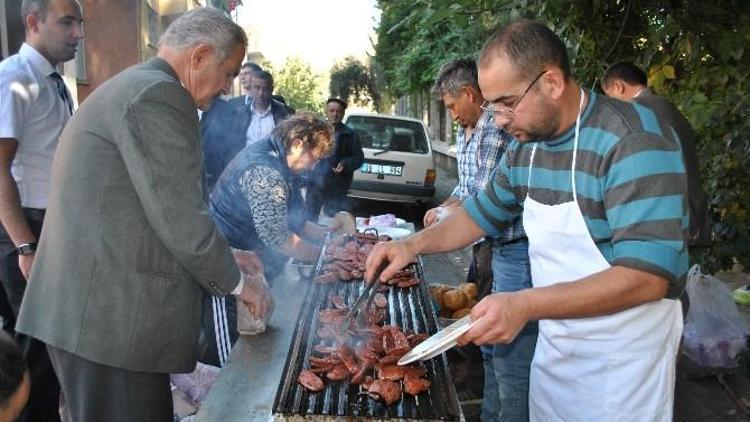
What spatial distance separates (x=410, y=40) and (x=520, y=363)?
17460 millimetres

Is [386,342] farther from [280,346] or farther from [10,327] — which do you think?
[10,327]

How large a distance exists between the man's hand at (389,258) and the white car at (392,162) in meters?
8.83

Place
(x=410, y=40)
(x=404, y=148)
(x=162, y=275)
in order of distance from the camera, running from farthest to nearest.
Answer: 1. (x=410, y=40)
2. (x=404, y=148)
3. (x=162, y=275)

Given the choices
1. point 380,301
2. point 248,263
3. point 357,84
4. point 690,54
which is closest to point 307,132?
point 248,263

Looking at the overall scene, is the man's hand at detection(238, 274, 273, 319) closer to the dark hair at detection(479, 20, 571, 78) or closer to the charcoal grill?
the charcoal grill

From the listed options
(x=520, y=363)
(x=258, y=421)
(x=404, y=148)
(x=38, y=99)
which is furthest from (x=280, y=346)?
(x=404, y=148)

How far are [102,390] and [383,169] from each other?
955 centimetres

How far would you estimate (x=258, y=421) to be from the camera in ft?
9.76

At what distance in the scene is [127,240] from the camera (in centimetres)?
Result: 225

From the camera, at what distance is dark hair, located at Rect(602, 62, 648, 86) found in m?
4.45

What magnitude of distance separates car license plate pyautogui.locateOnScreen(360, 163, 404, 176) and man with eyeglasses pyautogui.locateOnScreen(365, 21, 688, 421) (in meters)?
8.99

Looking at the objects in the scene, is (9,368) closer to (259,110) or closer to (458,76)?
(458,76)

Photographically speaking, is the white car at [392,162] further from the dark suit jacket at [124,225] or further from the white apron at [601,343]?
the dark suit jacket at [124,225]

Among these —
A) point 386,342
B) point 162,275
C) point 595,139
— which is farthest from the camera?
point 386,342
